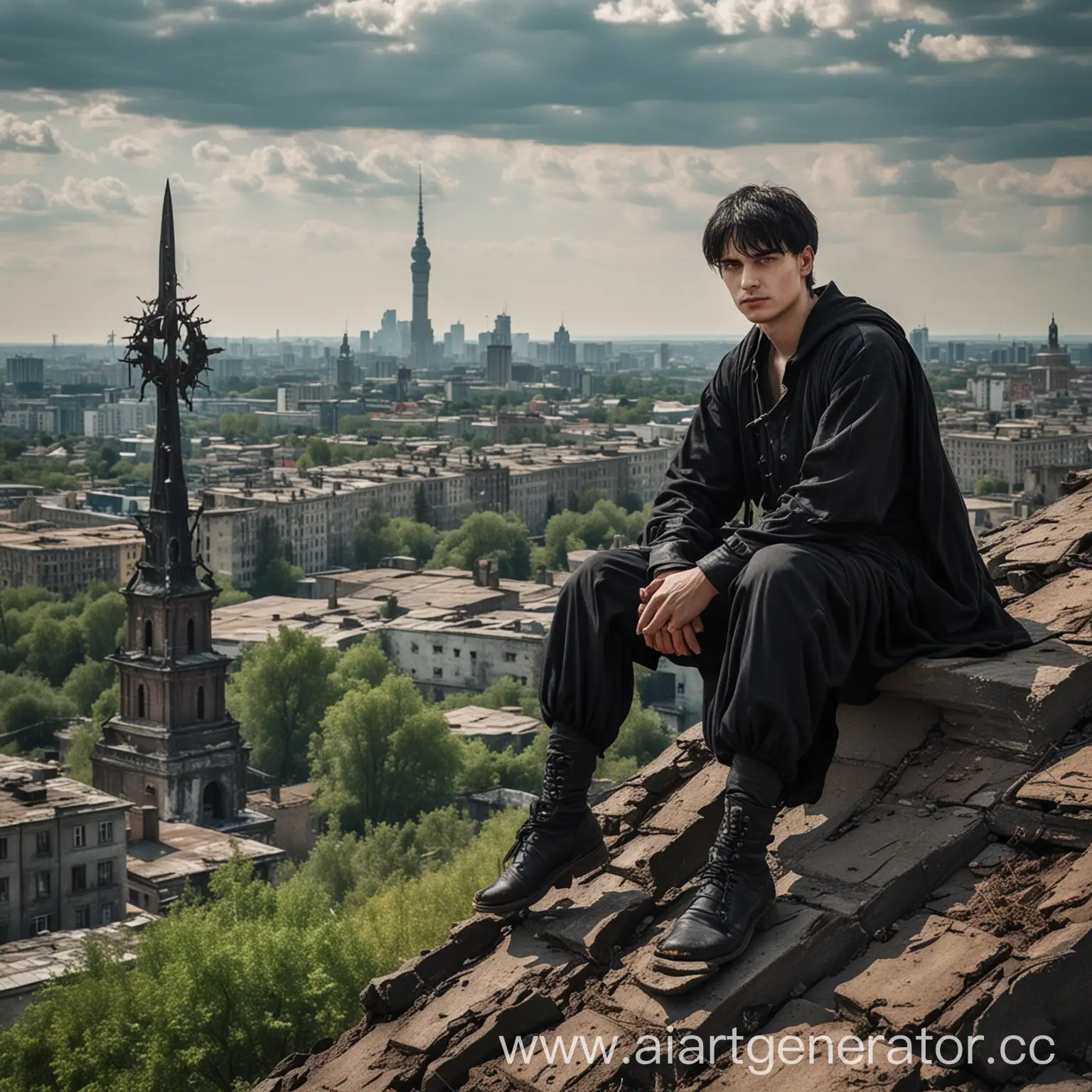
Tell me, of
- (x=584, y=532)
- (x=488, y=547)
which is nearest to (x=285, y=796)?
(x=488, y=547)

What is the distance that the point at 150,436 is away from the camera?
118438 mm

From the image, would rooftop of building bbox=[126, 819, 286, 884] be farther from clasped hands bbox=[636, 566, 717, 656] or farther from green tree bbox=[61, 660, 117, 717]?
clasped hands bbox=[636, 566, 717, 656]

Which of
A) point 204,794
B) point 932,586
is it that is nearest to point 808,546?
point 932,586

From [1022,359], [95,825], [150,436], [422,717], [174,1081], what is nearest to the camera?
[174,1081]

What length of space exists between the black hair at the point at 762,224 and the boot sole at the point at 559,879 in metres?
1.32

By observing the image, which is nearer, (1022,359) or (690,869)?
(690,869)

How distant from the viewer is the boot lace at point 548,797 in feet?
12.3

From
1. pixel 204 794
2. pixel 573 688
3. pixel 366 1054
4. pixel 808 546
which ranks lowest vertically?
pixel 204 794

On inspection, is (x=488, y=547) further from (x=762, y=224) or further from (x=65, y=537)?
(x=762, y=224)

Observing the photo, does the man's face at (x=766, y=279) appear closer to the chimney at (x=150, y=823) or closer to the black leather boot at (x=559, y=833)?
the black leather boot at (x=559, y=833)

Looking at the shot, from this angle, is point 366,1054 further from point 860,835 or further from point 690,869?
point 860,835

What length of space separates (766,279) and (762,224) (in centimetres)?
12

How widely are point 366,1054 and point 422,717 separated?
26.9 metres

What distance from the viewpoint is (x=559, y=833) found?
3773 millimetres
